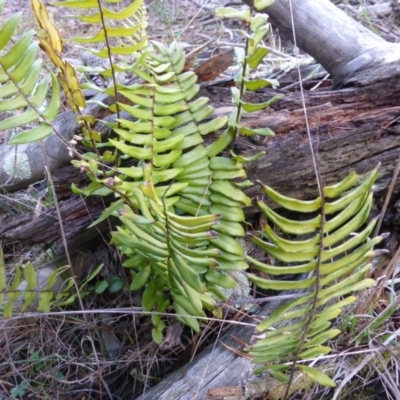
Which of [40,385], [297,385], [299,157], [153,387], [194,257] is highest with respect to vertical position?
[299,157]

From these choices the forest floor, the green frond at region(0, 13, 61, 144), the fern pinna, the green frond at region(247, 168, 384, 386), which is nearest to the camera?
the green frond at region(247, 168, 384, 386)

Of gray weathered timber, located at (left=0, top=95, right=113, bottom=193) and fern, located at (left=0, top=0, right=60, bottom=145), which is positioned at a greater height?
fern, located at (left=0, top=0, right=60, bottom=145)

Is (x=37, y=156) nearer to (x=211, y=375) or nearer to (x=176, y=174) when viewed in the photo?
(x=176, y=174)

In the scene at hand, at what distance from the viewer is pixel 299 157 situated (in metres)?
1.65

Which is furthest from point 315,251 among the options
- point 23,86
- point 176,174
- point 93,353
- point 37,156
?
point 37,156

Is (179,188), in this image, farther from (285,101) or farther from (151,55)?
(285,101)

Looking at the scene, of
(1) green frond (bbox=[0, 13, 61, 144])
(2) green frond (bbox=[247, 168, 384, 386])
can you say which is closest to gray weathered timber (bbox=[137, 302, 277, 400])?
(2) green frond (bbox=[247, 168, 384, 386])

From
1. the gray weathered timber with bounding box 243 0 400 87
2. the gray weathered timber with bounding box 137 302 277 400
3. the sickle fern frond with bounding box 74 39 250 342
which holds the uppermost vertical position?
the gray weathered timber with bounding box 243 0 400 87

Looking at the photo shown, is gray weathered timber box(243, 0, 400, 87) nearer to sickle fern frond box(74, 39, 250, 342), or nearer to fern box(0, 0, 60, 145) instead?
sickle fern frond box(74, 39, 250, 342)

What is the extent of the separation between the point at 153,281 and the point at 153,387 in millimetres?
353

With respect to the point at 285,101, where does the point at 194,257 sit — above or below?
below

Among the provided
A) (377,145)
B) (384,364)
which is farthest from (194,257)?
(377,145)

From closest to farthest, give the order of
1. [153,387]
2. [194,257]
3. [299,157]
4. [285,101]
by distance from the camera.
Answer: [194,257] < [153,387] < [299,157] < [285,101]

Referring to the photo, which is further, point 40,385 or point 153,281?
point 40,385
